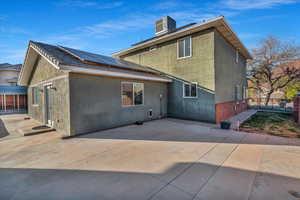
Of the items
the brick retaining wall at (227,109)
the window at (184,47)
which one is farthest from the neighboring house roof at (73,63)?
the brick retaining wall at (227,109)

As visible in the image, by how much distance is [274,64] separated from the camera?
16844 millimetres

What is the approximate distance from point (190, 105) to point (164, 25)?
7319 millimetres

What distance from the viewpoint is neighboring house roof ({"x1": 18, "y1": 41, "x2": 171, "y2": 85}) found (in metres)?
5.64

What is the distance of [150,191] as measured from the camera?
7.58 ft

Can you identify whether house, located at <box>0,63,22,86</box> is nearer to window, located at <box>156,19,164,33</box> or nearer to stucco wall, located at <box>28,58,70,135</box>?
stucco wall, located at <box>28,58,70,135</box>

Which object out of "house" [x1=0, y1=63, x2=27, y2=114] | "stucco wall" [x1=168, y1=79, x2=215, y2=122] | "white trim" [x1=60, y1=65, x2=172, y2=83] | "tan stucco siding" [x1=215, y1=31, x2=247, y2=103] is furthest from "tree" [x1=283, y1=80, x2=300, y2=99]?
"house" [x1=0, y1=63, x2=27, y2=114]

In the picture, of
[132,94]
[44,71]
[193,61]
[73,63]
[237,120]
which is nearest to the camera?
[73,63]

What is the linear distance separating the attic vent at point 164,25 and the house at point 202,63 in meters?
0.09

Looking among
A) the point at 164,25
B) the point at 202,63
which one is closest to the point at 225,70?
the point at 202,63

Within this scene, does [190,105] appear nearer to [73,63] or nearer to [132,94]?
[132,94]

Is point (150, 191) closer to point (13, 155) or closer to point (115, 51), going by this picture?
point (13, 155)

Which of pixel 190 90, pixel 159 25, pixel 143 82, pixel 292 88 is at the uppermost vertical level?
pixel 159 25

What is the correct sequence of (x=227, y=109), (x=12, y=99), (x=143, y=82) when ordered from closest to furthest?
1. (x=143, y=82)
2. (x=227, y=109)
3. (x=12, y=99)

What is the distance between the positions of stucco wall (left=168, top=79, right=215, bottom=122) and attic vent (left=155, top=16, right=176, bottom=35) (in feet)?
16.6
